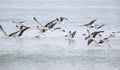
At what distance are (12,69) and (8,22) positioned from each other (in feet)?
28.7

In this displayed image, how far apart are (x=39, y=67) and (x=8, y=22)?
8646 mm

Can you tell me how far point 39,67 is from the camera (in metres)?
12.4

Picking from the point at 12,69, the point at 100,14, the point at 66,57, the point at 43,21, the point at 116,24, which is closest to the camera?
the point at 12,69

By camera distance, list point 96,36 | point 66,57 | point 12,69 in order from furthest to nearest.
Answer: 1. point 96,36
2. point 66,57
3. point 12,69

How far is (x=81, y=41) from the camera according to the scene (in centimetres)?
1595

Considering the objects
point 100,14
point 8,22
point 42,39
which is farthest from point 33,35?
point 100,14

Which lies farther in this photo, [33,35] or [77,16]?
[77,16]

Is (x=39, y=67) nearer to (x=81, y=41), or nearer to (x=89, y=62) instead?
(x=89, y=62)

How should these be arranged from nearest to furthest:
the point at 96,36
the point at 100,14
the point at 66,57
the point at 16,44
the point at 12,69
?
1. the point at 12,69
2. the point at 66,57
3. the point at 16,44
4. the point at 96,36
5. the point at 100,14

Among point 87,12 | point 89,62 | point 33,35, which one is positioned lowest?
point 87,12

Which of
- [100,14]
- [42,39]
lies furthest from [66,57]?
[100,14]

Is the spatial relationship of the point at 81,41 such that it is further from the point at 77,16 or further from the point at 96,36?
the point at 77,16

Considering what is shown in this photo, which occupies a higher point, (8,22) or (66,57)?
(66,57)

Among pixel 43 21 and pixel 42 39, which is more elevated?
pixel 42 39
